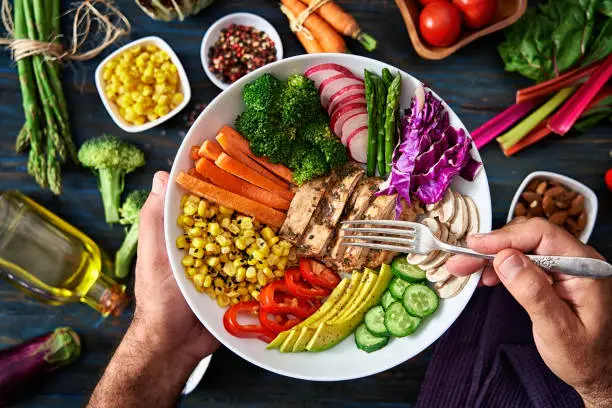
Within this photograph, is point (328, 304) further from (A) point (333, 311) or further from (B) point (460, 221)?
Answer: (B) point (460, 221)

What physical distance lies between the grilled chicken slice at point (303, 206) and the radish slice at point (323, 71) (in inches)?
21.5

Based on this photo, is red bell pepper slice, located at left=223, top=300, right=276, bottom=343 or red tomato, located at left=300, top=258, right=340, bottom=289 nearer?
red bell pepper slice, located at left=223, top=300, right=276, bottom=343

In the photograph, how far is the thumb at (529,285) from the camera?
8.81 ft

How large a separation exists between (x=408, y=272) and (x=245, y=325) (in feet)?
3.12

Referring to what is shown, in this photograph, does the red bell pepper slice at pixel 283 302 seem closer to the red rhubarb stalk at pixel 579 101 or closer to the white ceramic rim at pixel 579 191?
the white ceramic rim at pixel 579 191

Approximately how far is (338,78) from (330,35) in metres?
0.66

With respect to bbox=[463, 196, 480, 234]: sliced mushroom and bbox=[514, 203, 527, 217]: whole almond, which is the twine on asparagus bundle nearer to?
bbox=[463, 196, 480, 234]: sliced mushroom

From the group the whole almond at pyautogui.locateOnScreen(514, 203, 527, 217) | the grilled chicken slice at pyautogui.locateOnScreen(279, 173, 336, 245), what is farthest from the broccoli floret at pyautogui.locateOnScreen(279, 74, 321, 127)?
the whole almond at pyautogui.locateOnScreen(514, 203, 527, 217)

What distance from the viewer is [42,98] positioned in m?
3.81

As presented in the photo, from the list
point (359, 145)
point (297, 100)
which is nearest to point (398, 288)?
point (359, 145)

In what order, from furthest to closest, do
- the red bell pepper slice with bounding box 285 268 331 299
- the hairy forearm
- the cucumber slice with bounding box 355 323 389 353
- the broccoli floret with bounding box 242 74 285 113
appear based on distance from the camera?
the hairy forearm < the red bell pepper slice with bounding box 285 268 331 299 < the cucumber slice with bounding box 355 323 389 353 < the broccoli floret with bounding box 242 74 285 113

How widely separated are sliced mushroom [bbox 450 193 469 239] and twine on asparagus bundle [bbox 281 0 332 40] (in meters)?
1.46

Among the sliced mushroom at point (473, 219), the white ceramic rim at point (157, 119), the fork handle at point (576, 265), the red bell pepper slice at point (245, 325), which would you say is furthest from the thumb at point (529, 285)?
the white ceramic rim at point (157, 119)

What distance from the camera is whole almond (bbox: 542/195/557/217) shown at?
369cm
